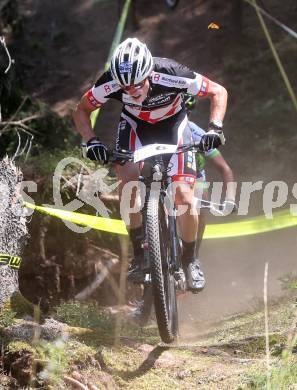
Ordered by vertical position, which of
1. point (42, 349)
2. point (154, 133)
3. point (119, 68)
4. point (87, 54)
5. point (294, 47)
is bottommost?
point (87, 54)

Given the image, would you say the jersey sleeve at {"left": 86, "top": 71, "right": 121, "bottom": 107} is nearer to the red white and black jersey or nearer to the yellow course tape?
the red white and black jersey

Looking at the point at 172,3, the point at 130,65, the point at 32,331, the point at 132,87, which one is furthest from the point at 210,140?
the point at 172,3

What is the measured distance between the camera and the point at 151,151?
15.0 feet

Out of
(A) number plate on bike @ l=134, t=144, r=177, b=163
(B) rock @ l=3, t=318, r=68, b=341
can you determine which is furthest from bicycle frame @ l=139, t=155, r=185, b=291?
(B) rock @ l=3, t=318, r=68, b=341

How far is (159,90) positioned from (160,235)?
118 cm

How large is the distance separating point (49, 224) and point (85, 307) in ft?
5.34

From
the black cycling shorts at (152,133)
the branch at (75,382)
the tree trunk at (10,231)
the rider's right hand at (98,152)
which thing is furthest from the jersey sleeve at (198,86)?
the branch at (75,382)

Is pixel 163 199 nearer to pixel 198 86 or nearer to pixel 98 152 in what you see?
pixel 98 152

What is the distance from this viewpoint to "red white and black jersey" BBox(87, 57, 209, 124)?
193 inches

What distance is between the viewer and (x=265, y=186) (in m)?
9.34

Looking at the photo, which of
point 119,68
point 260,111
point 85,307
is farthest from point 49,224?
point 260,111

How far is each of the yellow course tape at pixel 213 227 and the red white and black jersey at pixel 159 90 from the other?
1619 mm

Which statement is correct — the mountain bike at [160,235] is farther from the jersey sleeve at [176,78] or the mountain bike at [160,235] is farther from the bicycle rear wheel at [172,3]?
the bicycle rear wheel at [172,3]

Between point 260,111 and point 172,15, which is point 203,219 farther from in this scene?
point 172,15
